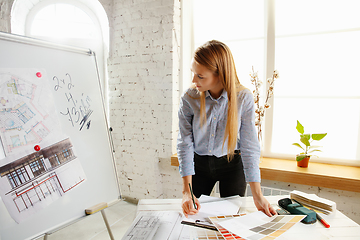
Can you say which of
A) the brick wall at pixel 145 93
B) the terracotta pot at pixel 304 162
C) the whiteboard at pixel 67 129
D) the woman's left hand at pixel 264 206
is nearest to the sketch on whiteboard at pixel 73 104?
the whiteboard at pixel 67 129

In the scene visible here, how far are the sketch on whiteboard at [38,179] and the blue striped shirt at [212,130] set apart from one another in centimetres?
60

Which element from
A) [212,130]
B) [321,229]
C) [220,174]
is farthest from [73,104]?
[321,229]

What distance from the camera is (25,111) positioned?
1080 mm

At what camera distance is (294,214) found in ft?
3.06

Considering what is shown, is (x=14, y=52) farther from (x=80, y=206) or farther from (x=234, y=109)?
(x=234, y=109)

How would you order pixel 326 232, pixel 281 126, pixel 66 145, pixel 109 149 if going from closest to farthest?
pixel 326 232, pixel 66 145, pixel 109 149, pixel 281 126

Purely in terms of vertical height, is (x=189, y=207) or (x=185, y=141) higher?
(x=185, y=141)

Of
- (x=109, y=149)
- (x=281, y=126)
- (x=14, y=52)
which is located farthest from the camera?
(x=281, y=126)

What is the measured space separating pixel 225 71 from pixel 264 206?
2.02ft

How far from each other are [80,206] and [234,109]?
987 millimetres

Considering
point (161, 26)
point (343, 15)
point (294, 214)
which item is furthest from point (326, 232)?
point (161, 26)

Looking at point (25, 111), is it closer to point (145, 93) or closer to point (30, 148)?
point (30, 148)

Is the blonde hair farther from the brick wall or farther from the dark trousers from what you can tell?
the brick wall

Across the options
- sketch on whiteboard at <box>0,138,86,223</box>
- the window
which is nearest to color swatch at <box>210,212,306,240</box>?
sketch on whiteboard at <box>0,138,86,223</box>
